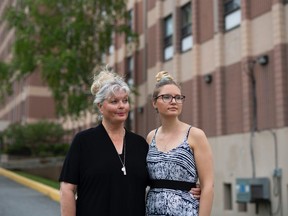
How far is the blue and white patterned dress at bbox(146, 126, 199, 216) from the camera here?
367 centimetres

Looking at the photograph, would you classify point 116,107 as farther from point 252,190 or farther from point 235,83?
point 235,83

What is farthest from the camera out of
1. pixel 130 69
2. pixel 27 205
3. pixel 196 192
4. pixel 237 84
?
pixel 130 69

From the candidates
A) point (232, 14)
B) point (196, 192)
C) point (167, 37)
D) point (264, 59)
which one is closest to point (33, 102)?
point (167, 37)

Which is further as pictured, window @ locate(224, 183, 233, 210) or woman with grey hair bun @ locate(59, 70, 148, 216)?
window @ locate(224, 183, 233, 210)

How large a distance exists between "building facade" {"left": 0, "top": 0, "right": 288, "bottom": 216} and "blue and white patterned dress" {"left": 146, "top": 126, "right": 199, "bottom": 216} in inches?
468

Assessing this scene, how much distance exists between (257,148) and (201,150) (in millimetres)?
13070

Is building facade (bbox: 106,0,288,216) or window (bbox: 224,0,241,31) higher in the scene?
window (bbox: 224,0,241,31)

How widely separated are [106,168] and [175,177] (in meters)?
0.52

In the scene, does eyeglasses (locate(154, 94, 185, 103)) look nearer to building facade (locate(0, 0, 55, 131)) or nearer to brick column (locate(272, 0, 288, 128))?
brick column (locate(272, 0, 288, 128))

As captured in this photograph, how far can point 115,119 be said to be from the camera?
3.75 m

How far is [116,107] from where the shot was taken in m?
3.72

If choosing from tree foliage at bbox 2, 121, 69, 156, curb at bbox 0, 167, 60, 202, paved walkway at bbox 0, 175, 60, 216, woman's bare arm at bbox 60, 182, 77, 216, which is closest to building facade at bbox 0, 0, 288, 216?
curb at bbox 0, 167, 60, 202

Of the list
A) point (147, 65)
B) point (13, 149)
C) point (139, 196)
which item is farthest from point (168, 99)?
point (13, 149)

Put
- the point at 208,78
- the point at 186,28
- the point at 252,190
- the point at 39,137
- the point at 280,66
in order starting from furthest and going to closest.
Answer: the point at 39,137
the point at 186,28
the point at 208,78
the point at 252,190
the point at 280,66
